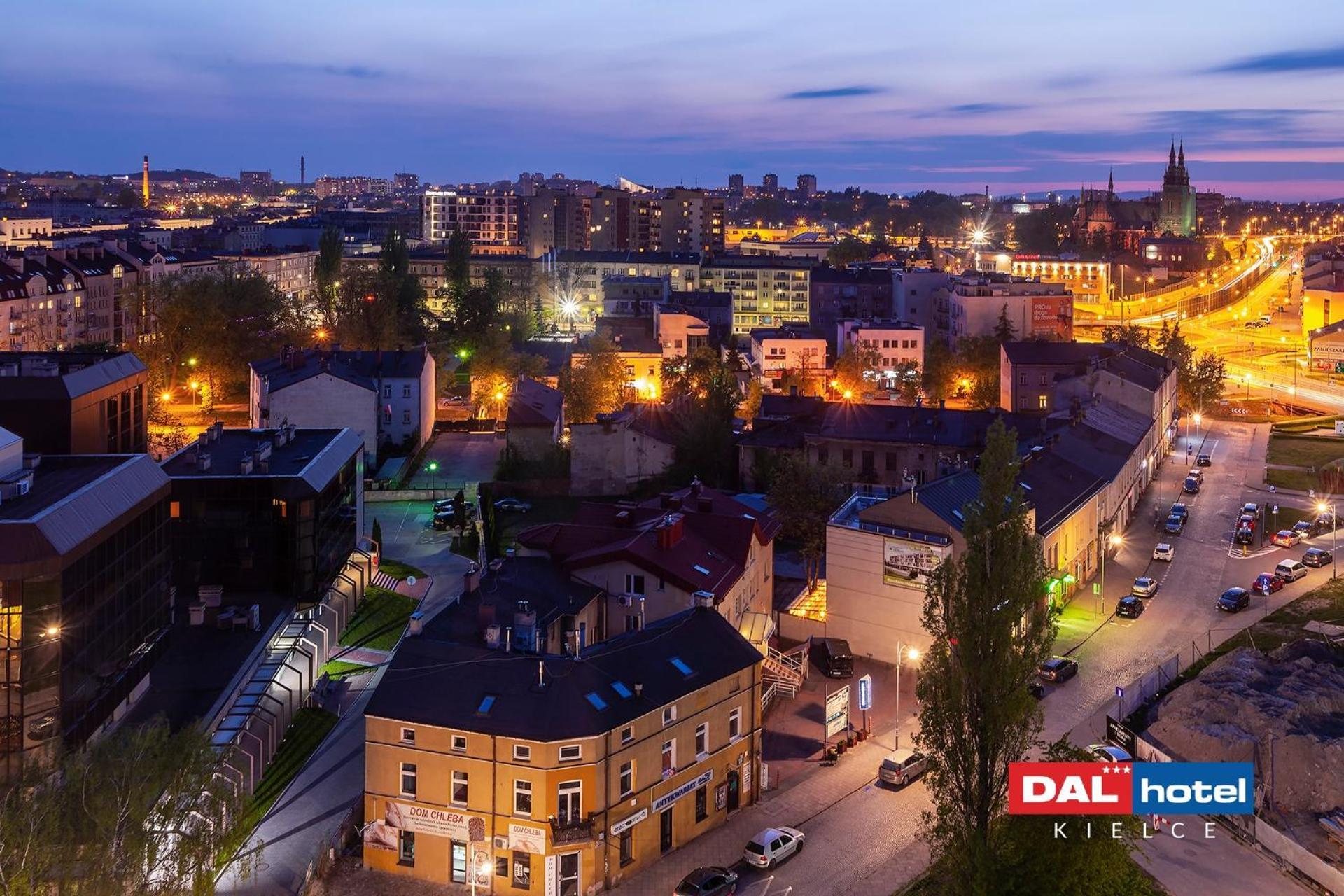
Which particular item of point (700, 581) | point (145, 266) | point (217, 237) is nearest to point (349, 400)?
point (700, 581)

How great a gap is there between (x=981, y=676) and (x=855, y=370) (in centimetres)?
3254

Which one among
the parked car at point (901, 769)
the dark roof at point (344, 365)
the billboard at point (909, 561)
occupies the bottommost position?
the parked car at point (901, 769)

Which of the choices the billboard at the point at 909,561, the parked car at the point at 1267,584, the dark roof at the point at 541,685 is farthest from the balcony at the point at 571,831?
the parked car at the point at 1267,584

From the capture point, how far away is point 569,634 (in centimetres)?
1698

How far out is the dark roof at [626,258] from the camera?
234 feet

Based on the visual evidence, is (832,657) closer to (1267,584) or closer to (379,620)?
(379,620)

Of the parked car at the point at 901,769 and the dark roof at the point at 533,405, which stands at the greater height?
the dark roof at the point at 533,405

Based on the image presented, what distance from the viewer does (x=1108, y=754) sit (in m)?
15.3

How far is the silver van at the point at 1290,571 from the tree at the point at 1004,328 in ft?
74.2

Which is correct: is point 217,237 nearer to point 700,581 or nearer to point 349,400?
point 349,400

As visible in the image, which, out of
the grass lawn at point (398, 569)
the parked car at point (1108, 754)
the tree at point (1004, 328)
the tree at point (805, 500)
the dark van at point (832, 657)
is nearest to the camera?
the parked car at point (1108, 754)

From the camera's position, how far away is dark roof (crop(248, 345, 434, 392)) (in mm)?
34844

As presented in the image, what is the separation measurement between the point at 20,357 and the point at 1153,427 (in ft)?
93.3

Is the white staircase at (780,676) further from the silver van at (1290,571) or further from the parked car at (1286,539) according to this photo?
the parked car at (1286,539)
